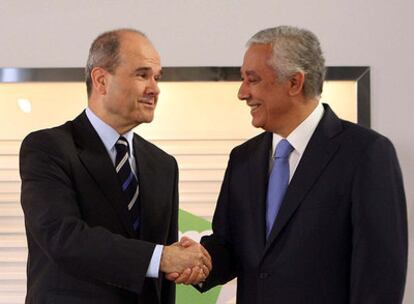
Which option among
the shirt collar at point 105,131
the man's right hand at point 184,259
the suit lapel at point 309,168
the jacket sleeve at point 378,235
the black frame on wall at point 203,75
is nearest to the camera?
the jacket sleeve at point 378,235

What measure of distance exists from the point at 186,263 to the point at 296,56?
2.11 feet

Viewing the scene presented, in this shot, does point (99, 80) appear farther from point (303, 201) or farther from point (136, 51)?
point (303, 201)

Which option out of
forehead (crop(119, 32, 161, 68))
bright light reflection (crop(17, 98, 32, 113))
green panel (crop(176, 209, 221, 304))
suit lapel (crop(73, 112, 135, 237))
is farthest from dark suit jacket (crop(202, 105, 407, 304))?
bright light reflection (crop(17, 98, 32, 113))

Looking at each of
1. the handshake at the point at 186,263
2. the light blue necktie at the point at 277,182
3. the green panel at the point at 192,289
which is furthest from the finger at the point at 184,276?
the green panel at the point at 192,289

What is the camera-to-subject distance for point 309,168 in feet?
6.81

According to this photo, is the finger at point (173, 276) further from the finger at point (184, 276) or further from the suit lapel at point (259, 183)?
the suit lapel at point (259, 183)

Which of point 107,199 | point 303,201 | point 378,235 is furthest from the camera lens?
point 107,199

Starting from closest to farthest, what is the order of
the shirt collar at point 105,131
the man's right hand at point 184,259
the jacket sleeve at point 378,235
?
the jacket sleeve at point 378,235
the man's right hand at point 184,259
the shirt collar at point 105,131

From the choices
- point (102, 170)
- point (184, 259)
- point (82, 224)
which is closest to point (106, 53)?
point (102, 170)

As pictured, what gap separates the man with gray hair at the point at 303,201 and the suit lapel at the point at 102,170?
8.5 inches

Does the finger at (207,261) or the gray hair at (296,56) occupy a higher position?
the gray hair at (296,56)

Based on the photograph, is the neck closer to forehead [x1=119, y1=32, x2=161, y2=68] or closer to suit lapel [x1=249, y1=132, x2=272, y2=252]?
suit lapel [x1=249, y1=132, x2=272, y2=252]

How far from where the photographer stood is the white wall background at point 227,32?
117 inches

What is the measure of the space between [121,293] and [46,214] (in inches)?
11.4
